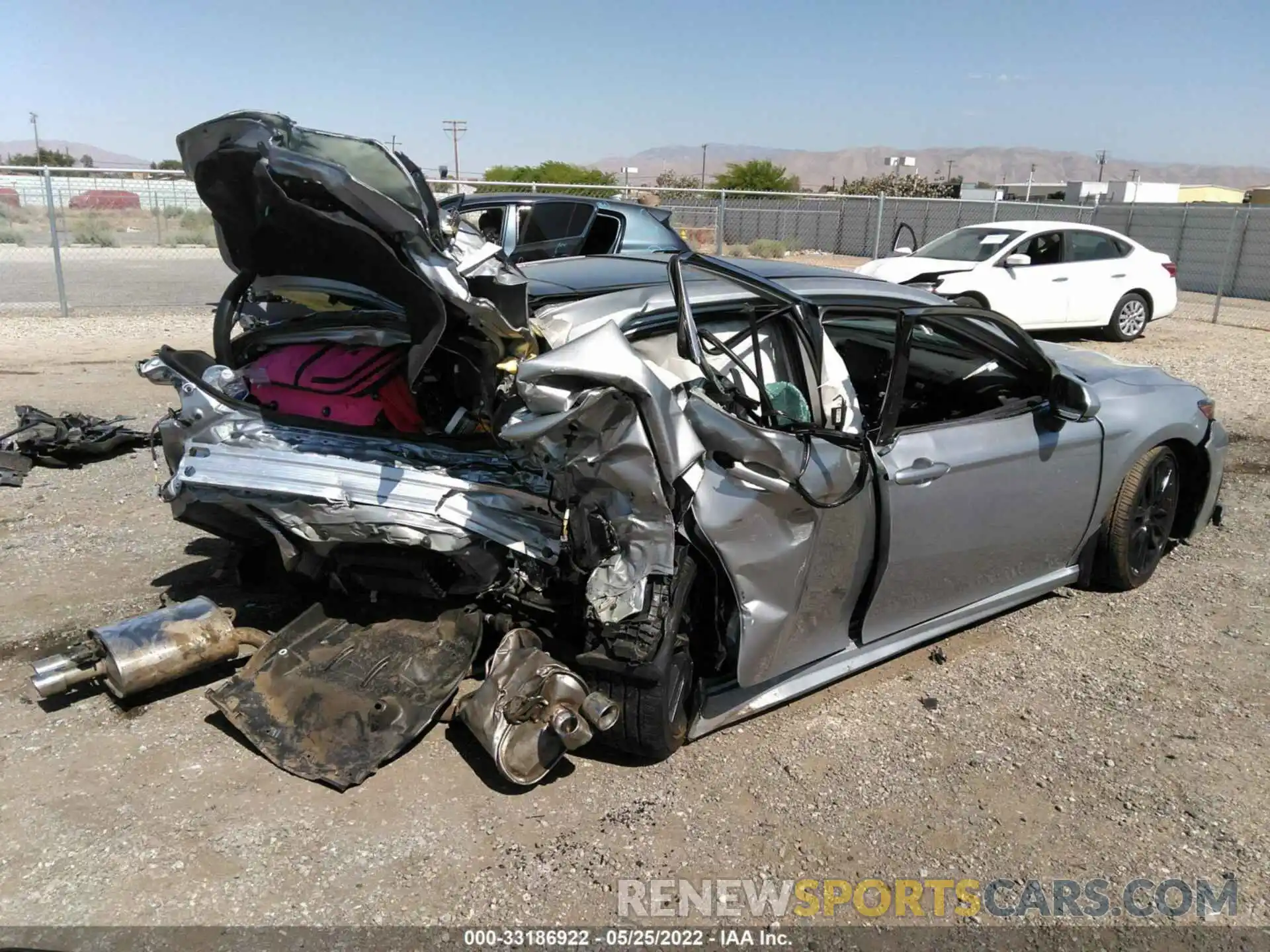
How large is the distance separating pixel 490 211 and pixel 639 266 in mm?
5427

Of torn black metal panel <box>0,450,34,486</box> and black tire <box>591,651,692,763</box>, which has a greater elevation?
black tire <box>591,651,692,763</box>

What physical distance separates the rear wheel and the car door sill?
35.6ft

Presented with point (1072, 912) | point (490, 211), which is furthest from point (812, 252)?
point (1072, 912)

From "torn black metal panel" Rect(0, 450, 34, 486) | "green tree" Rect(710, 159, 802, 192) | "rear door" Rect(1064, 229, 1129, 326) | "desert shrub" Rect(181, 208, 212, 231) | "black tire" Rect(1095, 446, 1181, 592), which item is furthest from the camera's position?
"green tree" Rect(710, 159, 802, 192)

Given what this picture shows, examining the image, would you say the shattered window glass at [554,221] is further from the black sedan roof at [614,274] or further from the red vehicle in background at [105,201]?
the red vehicle in background at [105,201]

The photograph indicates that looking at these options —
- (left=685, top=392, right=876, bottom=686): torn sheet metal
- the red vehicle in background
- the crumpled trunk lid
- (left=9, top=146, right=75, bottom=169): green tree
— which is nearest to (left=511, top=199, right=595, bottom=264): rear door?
the crumpled trunk lid

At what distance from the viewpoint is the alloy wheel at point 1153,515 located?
15.3 ft

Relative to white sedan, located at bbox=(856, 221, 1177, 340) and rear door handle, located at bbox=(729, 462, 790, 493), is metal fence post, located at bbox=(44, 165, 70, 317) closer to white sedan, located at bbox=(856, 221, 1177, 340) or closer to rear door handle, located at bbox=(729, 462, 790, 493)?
white sedan, located at bbox=(856, 221, 1177, 340)

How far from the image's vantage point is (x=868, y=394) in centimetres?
421

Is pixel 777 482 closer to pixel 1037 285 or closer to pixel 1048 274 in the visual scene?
pixel 1037 285

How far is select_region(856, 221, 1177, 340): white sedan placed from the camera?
1232 centimetres

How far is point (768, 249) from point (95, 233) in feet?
66.9

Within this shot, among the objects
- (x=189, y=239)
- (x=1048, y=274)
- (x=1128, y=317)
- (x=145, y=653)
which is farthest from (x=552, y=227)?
(x=189, y=239)

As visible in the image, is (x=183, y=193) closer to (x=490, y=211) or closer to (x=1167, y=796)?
(x=490, y=211)
